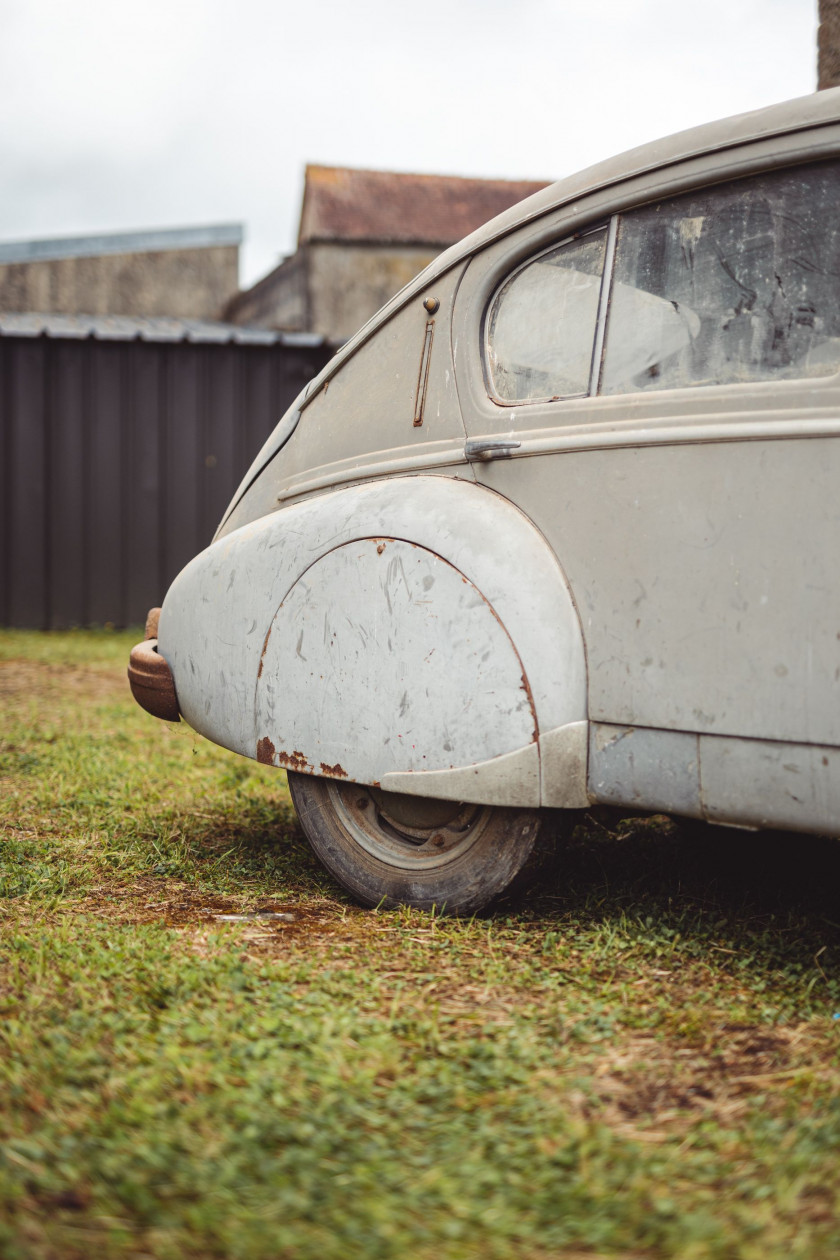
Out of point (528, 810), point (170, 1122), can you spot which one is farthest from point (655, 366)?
point (170, 1122)

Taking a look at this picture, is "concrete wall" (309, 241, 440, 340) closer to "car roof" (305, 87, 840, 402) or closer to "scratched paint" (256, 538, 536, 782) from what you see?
"car roof" (305, 87, 840, 402)

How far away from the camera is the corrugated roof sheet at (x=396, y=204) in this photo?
19203mm

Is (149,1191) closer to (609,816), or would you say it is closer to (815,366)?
(609,816)

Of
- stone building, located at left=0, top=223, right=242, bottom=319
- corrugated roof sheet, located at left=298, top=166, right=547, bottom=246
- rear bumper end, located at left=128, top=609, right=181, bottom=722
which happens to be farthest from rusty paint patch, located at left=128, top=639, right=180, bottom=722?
stone building, located at left=0, top=223, right=242, bottom=319

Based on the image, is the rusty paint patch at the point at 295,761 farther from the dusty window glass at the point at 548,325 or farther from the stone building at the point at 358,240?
the stone building at the point at 358,240

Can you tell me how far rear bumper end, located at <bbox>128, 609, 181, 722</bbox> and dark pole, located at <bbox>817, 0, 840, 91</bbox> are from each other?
3330mm

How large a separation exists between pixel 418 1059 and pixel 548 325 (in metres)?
1.80

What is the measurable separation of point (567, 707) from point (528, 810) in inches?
12.6

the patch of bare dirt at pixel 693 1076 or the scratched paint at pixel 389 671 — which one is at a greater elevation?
the scratched paint at pixel 389 671

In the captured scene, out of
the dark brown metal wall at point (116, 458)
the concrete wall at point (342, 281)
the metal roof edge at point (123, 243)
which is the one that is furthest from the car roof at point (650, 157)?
the metal roof edge at point (123, 243)

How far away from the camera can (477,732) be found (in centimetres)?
252

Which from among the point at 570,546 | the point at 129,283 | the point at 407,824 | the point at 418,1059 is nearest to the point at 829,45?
the point at 570,546

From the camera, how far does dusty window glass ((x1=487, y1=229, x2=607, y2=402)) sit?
2.59 metres

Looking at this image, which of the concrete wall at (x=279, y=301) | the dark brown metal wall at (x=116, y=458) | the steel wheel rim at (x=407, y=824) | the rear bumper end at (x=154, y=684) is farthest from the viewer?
the concrete wall at (x=279, y=301)
